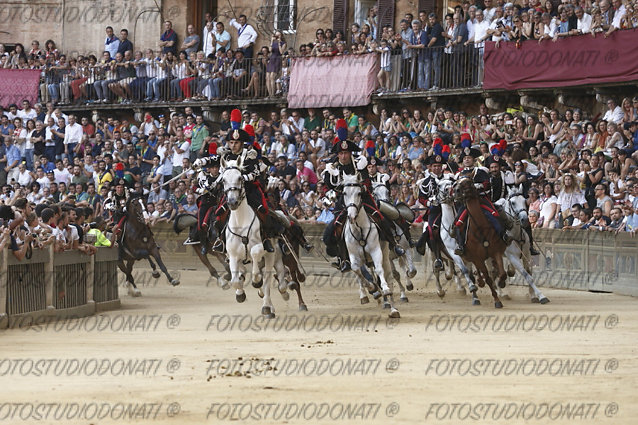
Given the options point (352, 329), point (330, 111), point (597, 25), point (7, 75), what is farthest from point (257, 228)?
point (7, 75)

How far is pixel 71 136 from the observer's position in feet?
114

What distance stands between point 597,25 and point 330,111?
9.51 m

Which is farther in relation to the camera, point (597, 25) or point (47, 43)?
point (47, 43)

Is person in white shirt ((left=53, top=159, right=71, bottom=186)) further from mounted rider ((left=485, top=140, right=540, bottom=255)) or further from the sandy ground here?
mounted rider ((left=485, top=140, right=540, bottom=255))

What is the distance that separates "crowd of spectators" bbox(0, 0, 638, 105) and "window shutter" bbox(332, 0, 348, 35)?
11.8 inches

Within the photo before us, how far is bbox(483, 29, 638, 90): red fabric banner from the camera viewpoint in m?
25.3

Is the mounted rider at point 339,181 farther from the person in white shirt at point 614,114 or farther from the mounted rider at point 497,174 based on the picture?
the person in white shirt at point 614,114

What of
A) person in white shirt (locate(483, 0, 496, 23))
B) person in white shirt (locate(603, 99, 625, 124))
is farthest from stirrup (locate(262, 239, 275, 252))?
person in white shirt (locate(483, 0, 496, 23))

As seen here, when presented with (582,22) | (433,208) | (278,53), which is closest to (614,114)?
(582,22)

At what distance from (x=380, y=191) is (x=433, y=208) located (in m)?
1.17

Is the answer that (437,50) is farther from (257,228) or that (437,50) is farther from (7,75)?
(7,75)

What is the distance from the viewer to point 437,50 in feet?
95.7

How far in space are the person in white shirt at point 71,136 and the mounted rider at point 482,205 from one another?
714 inches

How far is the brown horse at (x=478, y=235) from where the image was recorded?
18.6 metres
